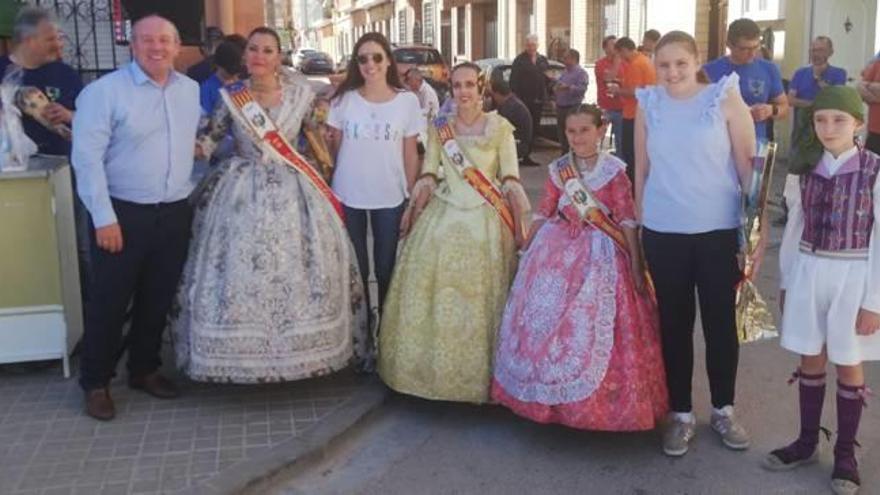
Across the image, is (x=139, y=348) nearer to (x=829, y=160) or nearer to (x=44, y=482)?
(x=44, y=482)

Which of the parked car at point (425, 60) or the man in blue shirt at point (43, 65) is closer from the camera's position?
the man in blue shirt at point (43, 65)

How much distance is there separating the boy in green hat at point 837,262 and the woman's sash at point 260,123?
2211mm

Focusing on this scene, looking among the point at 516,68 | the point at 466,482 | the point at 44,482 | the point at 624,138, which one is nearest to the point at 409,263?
the point at 466,482

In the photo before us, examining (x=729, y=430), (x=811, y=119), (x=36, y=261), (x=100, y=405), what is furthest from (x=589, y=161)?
(x=36, y=261)

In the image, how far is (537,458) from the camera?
14.1 feet

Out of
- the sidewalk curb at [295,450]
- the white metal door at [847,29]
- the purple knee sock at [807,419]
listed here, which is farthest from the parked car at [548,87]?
the purple knee sock at [807,419]

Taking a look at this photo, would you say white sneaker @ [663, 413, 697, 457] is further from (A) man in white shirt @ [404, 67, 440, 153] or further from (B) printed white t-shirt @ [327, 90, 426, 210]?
(A) man in white shirt @ [404, 67, 440, 153]

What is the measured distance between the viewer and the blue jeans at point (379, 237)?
4.94m

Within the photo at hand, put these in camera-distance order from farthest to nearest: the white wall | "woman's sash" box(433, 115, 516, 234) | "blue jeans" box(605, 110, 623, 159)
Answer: the white wall → "blue jeans" box(605, 110, 623, 159) → "woman's sash" box(433, 115, 516, 234)

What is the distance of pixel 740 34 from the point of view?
655 cm

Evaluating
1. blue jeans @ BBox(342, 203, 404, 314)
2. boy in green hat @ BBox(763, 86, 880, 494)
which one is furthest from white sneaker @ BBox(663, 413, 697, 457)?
blue jeans @ BBox(342, 203, 404, 314)

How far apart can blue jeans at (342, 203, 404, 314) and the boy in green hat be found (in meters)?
1.92

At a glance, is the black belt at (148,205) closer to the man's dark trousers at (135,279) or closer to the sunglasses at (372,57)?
the man's dark trousers at (135,279)

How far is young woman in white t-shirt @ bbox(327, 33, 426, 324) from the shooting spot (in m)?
4.84
